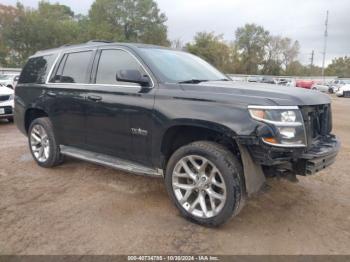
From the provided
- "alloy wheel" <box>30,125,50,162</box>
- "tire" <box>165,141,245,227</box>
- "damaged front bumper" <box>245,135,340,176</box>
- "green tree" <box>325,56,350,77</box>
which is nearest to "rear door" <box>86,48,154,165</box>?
"tire" <box>165,141,245,227</box>

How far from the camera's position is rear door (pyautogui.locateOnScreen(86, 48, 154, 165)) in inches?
159

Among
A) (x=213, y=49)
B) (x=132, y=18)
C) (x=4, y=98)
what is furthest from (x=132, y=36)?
(x=4, y=98)

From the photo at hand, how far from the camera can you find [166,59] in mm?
4496

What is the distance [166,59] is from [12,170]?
3.07m

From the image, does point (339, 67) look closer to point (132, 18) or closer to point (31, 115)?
point (132, 18)

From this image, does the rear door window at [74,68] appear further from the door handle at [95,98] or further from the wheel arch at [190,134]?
the wheel arch at [190,134]

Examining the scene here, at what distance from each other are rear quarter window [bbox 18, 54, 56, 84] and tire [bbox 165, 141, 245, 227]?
9.34 ft

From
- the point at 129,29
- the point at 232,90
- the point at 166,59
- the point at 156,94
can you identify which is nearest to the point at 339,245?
the point at 232,90

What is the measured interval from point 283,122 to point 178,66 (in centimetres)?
172

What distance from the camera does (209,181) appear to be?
3.61 m

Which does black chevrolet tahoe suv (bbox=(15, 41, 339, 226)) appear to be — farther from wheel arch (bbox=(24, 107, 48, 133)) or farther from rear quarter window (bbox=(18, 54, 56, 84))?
wheel arch (bbox=(24, 107, 48, 133))

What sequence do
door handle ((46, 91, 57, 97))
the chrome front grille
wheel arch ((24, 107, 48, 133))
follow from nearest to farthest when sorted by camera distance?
1. door handle ((46, 91, 57, 97))
2. wheel arch ((24, 107, 48, 133))
3. the chrome front grille

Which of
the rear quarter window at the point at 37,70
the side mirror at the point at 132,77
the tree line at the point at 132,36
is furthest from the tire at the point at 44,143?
the tree line at the point at 132,36

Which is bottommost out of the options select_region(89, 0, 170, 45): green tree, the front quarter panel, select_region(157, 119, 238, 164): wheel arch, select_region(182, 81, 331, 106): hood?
select_region(157, 119, 238, 164): wheel arch
